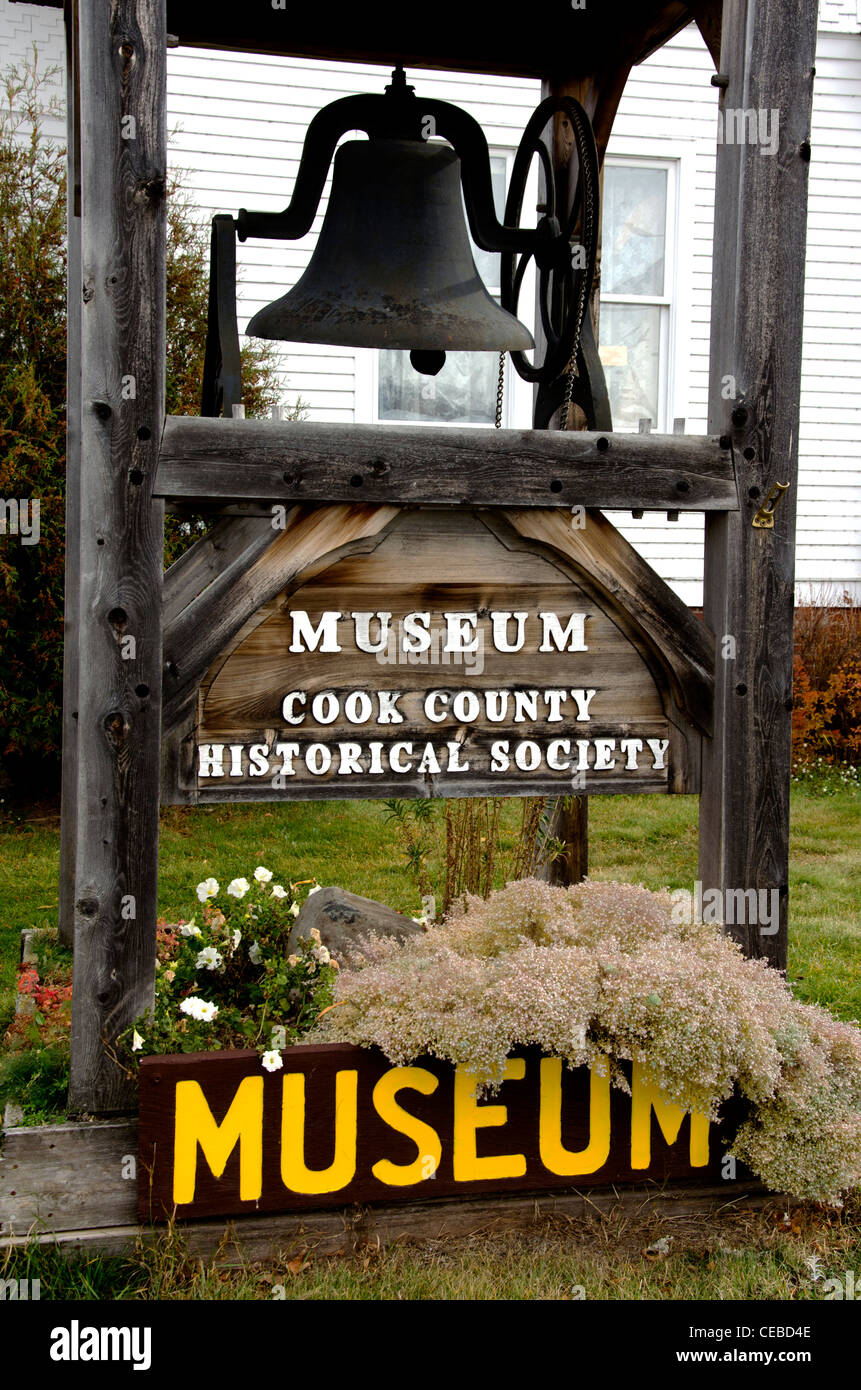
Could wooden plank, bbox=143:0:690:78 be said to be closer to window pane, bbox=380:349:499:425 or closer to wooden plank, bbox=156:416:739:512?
wooden plank, bbox=156:416:739:512

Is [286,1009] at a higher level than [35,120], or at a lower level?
lower

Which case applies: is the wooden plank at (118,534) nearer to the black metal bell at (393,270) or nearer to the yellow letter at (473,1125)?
the black metal bell at (393,270)

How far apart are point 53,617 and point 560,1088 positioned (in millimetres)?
4281

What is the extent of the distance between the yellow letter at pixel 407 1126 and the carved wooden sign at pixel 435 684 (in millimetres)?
610

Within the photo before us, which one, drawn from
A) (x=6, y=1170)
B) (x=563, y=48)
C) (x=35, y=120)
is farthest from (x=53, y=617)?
(x=6, y=1170)

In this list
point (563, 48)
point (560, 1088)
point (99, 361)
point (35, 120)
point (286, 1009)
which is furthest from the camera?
point (35, 120)

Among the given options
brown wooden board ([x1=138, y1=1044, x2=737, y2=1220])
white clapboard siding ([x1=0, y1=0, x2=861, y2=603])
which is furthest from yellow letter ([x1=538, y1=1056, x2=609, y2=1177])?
white clapboard siding ([x1=0, y1=0, x2=861, y2=603])

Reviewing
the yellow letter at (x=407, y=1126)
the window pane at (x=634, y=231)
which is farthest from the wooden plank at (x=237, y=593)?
the window pane at (x=634, y=231)

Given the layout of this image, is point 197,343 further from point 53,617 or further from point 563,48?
point 563,48

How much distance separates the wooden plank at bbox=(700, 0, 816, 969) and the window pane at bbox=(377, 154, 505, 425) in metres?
4.92

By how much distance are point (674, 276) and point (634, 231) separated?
0.39 meters

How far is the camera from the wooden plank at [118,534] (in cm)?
261

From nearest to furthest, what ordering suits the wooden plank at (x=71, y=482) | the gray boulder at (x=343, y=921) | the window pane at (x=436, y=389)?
the gray boulder at (x=343, y=921)
the wooden plank at (x=71, y=482)
the window pane at (x=436, y=389)

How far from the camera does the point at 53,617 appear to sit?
20.7 feet
